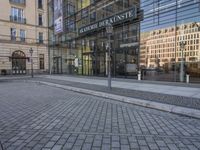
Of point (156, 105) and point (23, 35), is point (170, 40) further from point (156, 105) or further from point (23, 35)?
point (23, 35)

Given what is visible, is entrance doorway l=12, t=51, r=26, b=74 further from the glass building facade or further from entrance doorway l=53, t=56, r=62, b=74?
the glass building facade

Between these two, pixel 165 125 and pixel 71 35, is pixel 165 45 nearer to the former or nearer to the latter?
pixel 165 125

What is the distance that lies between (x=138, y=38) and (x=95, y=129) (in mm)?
14733

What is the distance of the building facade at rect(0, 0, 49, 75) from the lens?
35250mm

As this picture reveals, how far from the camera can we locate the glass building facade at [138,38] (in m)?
15.0

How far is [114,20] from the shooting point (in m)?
20.2

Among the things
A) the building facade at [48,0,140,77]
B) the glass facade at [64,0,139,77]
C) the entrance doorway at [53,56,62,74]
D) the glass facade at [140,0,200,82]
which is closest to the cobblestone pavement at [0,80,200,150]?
the glass facade at [140,0,200,82]

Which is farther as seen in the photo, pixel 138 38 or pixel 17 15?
pixel 17 15

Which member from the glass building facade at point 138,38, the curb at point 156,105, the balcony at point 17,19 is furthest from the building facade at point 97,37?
the balcony at point 17,19

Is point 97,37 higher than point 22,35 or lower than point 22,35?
lower

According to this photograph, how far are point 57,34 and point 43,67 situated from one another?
10397 millimetres

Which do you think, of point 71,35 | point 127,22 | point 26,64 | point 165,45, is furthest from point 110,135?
point 26,64

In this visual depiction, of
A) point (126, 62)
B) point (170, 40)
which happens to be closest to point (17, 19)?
point (126, 62)

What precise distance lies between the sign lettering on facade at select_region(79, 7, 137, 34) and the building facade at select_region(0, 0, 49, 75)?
18.3m
